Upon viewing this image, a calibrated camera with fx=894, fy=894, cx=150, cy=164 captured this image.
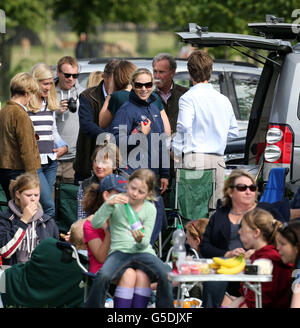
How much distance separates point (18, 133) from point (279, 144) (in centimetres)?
243

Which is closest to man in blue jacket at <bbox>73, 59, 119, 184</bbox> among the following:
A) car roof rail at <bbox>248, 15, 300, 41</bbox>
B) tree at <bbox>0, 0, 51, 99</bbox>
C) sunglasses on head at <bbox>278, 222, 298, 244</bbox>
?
car roof rail at <bbox>248, 15, 300, 41</bbox>

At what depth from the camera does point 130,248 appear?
6.55 metres

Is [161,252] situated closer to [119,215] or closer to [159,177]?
[159,177]

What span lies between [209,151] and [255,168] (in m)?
0.51

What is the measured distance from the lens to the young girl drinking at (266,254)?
627cm

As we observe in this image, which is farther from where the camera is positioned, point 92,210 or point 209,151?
point 209,151

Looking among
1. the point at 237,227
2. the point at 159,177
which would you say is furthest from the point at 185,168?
the point at 237,227

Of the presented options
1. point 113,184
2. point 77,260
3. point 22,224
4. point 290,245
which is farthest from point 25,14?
point 290,245

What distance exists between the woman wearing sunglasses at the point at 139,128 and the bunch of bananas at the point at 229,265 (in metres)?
2.24

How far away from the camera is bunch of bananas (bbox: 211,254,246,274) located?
6.00m

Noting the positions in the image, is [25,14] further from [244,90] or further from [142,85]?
[142,85]

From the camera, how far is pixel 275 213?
6.99 metres

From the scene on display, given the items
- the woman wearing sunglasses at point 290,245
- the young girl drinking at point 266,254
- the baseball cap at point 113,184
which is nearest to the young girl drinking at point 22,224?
the baseball cap at point 113,184

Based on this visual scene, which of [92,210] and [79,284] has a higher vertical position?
[92,210]
